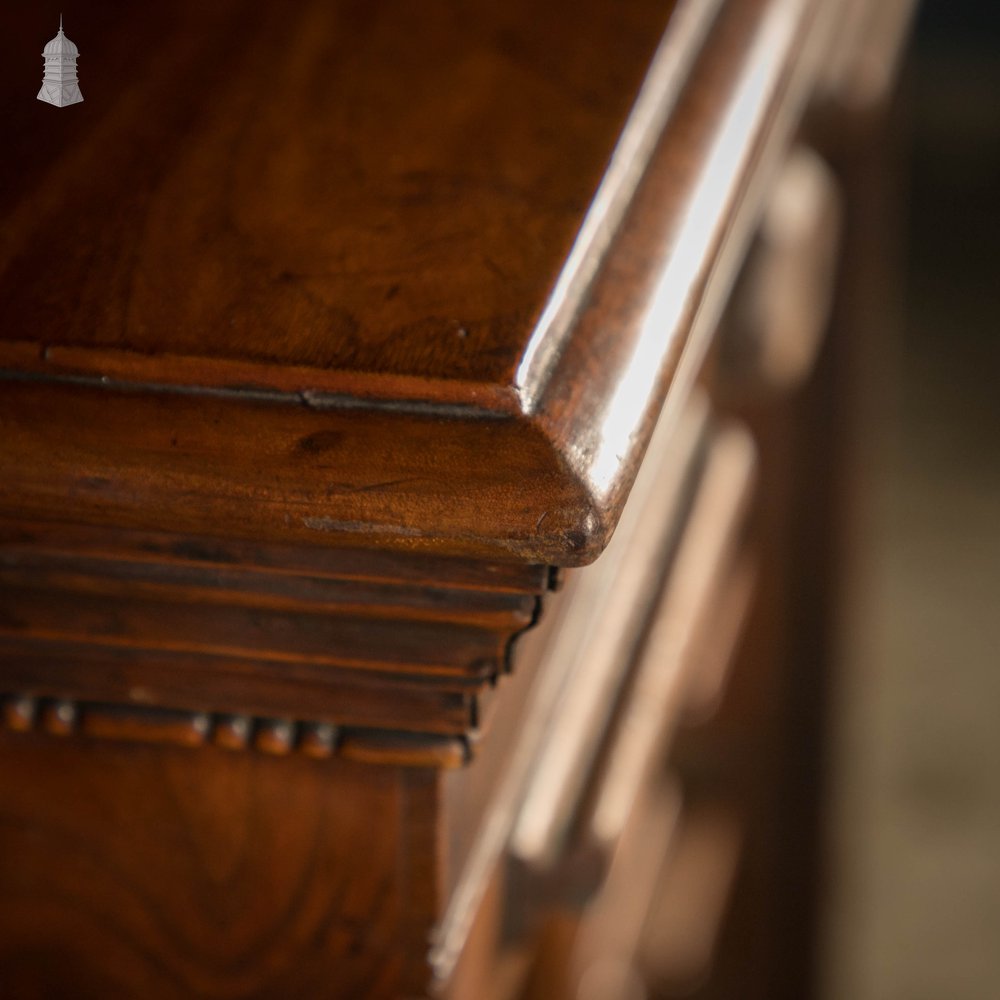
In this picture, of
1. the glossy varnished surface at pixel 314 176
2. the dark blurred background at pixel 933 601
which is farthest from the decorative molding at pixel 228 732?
the dark blurred background at pixel 933 601

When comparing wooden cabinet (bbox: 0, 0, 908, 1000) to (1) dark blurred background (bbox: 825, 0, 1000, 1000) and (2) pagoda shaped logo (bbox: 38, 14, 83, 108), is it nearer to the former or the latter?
(2) pagoda shaped logo (bbox: 38, 14, 83, 108)

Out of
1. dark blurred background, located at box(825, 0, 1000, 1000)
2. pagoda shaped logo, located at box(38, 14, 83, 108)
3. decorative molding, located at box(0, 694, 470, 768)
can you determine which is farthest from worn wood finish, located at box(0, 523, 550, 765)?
dark blurred background, located at box(825, 0, 1000, 1000)

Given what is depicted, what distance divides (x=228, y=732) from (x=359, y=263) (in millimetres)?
145

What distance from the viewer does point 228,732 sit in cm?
36

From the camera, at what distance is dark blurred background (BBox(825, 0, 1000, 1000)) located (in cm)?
153

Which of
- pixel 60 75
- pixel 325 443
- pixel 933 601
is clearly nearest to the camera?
pixel 325 443

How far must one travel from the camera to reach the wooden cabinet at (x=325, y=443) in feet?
0.89

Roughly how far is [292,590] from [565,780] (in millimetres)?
283

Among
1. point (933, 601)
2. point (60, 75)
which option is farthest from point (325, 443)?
point (933, 601)

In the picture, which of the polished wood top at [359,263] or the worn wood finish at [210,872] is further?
the worn wood finish at [210,872]

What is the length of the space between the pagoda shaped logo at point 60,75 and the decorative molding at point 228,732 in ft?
0.57

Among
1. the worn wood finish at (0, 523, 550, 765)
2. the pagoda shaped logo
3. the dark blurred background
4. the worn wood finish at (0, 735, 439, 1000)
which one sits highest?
the pagoda shaped logo

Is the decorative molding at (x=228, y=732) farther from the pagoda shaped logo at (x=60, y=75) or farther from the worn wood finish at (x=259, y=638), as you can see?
the pagoda shaped logo at (x=60, y=75)

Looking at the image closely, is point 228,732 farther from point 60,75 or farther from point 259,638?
point 60,75
